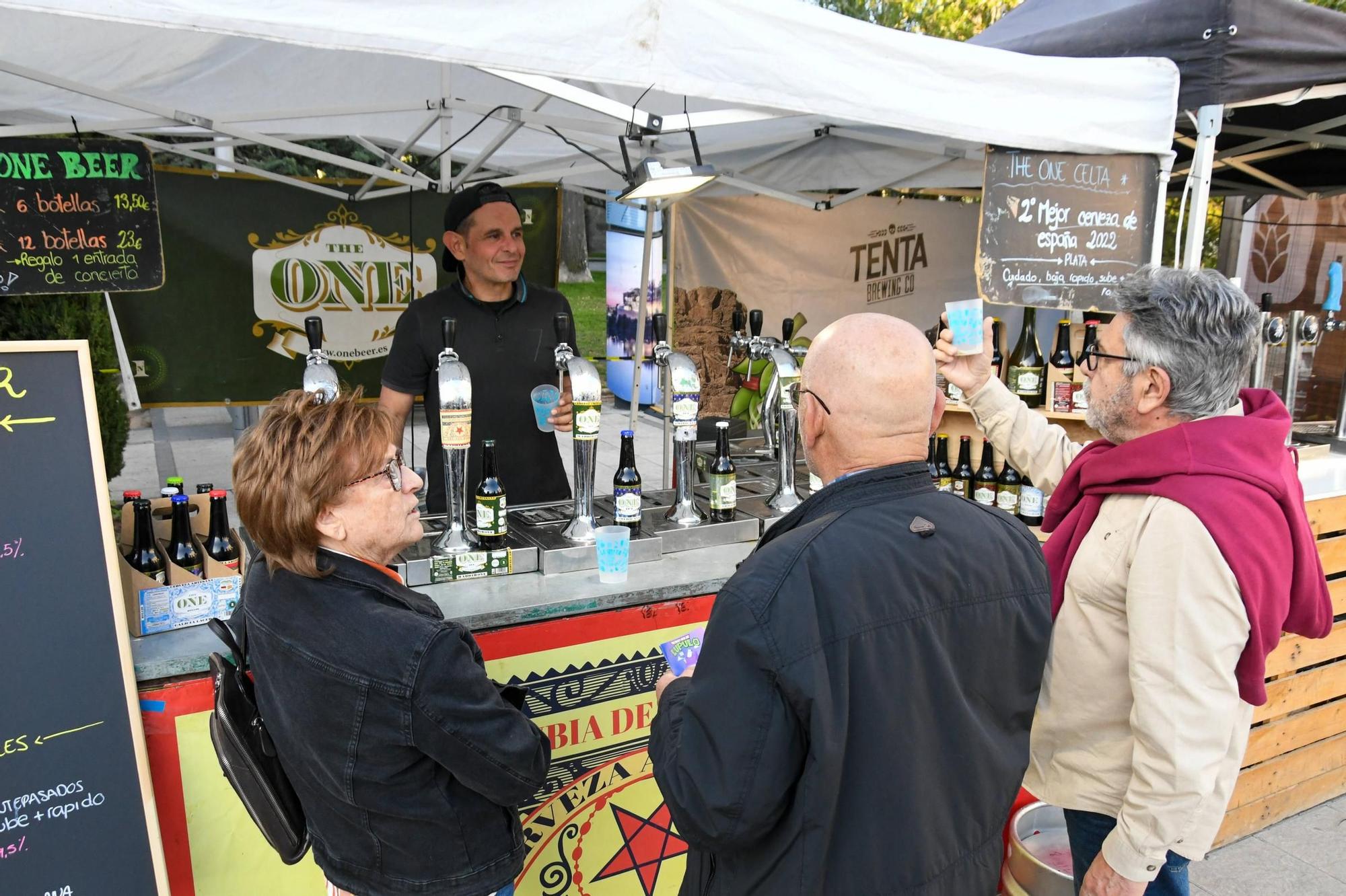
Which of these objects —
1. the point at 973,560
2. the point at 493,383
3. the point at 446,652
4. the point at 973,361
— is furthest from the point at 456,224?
the point at 973,560

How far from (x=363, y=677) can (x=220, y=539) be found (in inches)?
38.4

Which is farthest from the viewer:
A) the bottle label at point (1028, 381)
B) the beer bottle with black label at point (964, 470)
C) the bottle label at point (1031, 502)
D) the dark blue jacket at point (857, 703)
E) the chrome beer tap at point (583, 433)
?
the beer bottle with black label at point (964, 470)

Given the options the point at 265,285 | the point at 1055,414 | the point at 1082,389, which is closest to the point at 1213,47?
the point at 1082,389

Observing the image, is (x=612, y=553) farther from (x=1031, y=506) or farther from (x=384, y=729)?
(x=1031, y=506)

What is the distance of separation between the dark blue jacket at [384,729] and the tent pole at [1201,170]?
266cm

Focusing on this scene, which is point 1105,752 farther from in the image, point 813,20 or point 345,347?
point 345,347

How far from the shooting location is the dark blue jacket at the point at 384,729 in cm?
151

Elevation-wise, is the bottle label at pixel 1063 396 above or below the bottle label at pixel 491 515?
above

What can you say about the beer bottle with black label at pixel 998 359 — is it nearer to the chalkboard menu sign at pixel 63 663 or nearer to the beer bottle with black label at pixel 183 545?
the beer bottle with black label at pixel 183 545

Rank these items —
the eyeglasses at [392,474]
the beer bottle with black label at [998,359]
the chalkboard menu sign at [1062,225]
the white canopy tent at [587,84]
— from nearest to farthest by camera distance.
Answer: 1. the eyeglasses at [392,474]
2. the white canopy tent at [587,84]
3. the chalkboard menu sign at [1062,225]
4. the beer bottle with black label at [998,359]

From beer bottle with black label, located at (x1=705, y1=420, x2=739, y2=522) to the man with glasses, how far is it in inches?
42.6

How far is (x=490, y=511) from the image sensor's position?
2.51 metres

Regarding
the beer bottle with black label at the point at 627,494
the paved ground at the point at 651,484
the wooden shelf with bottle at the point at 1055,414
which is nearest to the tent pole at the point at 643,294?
the paved ground at the point at 651,484

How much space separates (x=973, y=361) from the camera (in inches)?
97.9
